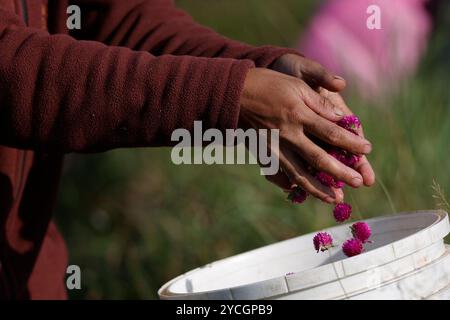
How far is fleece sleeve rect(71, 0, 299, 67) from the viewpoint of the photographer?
181 centimetres

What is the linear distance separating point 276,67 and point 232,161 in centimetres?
159

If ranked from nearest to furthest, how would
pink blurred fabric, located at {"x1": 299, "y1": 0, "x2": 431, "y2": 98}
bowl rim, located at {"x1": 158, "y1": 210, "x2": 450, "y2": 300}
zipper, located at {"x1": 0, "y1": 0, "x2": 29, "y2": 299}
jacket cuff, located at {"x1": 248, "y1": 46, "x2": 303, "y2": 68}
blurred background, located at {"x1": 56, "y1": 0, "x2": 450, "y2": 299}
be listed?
bowl rim, located at {"x1": 158, "y1": 210, "x2": 450, "y2": 300} < jacket cuff, located at {"x1": 248, "y1": 46, "x2": 303, "y2": 68} < zipper, located at {"x1": 0, "y1": 0, "x2": 29, "y2": 299} < blurred background, located at {"x1": 56, "y1": 0, "x2": 450, "y2": 299} < pink blurred fabric, located at {"x1": 299, "y1": 0, "x2": 431, "y2": 98}

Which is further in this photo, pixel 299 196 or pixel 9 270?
pixel 9 270

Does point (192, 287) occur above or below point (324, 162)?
below

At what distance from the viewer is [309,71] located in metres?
1.49

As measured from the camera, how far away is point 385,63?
2.64m

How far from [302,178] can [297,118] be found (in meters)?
0.11

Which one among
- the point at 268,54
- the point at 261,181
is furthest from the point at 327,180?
the point at 261,181

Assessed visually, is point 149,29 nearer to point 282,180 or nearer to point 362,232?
point 282,180

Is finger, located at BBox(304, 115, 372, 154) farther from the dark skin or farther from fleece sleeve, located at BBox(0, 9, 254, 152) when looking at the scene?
fleece sleeve, located at BBox(0, 9, 254, 152)

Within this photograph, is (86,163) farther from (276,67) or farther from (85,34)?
(276,67)

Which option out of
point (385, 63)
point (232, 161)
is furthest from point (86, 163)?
point (385, 63)

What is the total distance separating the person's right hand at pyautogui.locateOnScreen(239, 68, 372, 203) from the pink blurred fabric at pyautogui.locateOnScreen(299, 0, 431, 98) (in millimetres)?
1208

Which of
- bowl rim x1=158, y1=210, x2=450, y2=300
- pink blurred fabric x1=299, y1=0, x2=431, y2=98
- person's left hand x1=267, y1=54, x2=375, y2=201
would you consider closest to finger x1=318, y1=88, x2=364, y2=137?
person's left hand x1=267, y1=54, x2=375, y2=201
